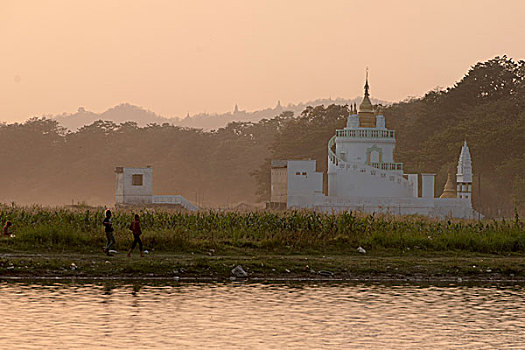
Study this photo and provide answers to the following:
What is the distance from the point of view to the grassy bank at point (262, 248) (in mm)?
26672

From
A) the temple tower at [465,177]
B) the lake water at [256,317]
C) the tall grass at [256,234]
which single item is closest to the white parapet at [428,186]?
the temple tower at [465,177]

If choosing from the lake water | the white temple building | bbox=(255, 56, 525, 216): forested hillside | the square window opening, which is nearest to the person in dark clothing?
the lake water

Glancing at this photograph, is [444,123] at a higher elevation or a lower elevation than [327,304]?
→ higher

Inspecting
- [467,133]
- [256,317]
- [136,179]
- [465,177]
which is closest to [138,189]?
[136,179]

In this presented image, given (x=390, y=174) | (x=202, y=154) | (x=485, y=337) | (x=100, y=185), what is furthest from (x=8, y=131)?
→ (x=485, y=337)

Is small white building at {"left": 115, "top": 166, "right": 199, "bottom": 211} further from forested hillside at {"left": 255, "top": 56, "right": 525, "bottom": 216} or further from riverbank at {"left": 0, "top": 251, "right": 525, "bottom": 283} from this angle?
riverbank at {"left": 0, "top": 251, "right": 525, "bottom": 283}

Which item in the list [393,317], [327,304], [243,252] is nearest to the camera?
[393,317]

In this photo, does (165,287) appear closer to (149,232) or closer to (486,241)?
(149,232)

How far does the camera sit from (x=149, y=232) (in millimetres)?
32969

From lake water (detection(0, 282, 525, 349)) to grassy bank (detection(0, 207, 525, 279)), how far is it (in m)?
2.57

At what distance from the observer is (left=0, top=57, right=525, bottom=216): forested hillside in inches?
3634

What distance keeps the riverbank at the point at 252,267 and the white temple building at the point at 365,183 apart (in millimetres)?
39375

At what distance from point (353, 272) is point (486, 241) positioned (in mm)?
7862

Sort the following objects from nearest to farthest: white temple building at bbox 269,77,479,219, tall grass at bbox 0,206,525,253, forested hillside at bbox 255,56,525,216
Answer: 1. tall grass at bbox 0,206,525,253
2. white temple building at bbox 269,77,479,219
3. forested hillside at bbox 255,56,525,216
